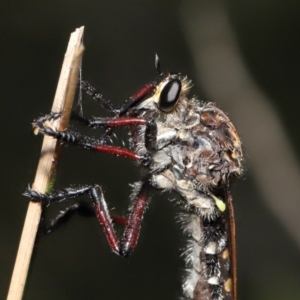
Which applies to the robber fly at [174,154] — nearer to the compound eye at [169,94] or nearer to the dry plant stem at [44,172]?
the compound eye at [169,94]

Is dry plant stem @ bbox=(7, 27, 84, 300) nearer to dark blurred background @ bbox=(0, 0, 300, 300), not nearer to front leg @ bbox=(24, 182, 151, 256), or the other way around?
front leg @ bbox=(24, 182, 151, 256)

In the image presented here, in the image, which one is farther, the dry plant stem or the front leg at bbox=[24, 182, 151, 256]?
the front leg at bbox=[24, 182, 151, 256]

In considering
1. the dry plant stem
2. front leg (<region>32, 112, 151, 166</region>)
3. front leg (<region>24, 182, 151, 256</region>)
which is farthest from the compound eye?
the dry plant stem

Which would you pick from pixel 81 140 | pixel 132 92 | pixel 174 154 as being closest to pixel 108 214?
pixel 81 140

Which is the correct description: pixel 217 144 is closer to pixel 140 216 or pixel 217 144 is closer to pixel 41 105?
pixel 140 216

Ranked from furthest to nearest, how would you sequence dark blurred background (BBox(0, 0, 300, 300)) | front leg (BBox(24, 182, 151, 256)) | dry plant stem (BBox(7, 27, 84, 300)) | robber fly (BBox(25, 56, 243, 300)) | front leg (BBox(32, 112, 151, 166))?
1. dark blurred background (BBox(0, 0, 300, 300))
2. robber fly (BBox(25, 56, 243, 300))
3. front leg (BBox(24, 182, 151, 256))
4. front leg (BBox(32, 112, 151, 166))
5. dry plant stem (BBox(7, 27, 84, 300))

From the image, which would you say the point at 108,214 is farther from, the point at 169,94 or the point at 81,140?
the point at 169,94

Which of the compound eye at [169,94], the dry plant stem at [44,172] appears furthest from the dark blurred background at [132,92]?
the dry plant stem at [44,172]
